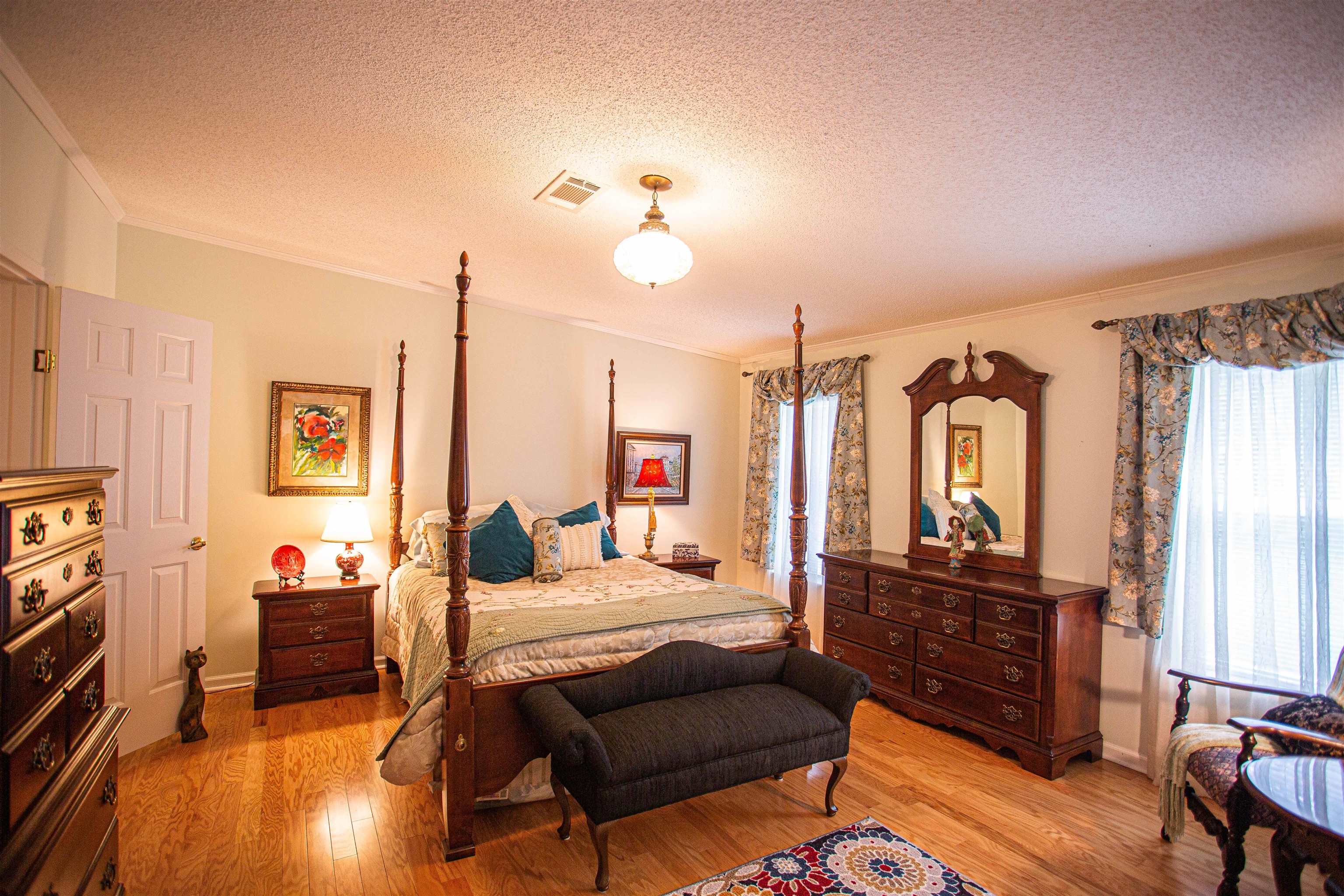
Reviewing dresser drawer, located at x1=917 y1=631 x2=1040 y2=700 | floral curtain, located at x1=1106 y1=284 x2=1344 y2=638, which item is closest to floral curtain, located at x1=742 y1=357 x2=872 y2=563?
dresser drawer, located at x1=917 y1=631 x2=1040 y2=700

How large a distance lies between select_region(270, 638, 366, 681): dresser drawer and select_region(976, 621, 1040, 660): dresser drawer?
139 inches

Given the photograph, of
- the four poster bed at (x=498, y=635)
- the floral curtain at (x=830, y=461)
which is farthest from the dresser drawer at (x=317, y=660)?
the floral curtain at (x=830, y=461)

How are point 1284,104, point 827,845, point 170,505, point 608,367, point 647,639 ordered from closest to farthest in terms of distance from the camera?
point 1284,104 < point 827,845 < point 647,639 < point 170,505 < point 608,367

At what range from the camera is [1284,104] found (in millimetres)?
1751

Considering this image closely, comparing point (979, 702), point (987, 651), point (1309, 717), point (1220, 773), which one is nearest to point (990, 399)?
point (987, 651)

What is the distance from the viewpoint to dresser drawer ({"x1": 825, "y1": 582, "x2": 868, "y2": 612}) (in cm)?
405

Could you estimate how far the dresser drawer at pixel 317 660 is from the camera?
11.4ft

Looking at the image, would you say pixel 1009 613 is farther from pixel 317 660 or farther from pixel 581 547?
pixel 317 660

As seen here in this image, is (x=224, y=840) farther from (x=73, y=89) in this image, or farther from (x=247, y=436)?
(x=73, y=89)

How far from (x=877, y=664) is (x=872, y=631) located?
0.20 m

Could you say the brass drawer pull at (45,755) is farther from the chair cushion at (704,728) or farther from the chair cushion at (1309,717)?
the chair cushion at (1309,717)

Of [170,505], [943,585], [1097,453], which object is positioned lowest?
[943,585]

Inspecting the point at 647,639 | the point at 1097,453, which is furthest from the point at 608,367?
the point at 1097,453

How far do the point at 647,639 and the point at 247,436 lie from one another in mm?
2739
